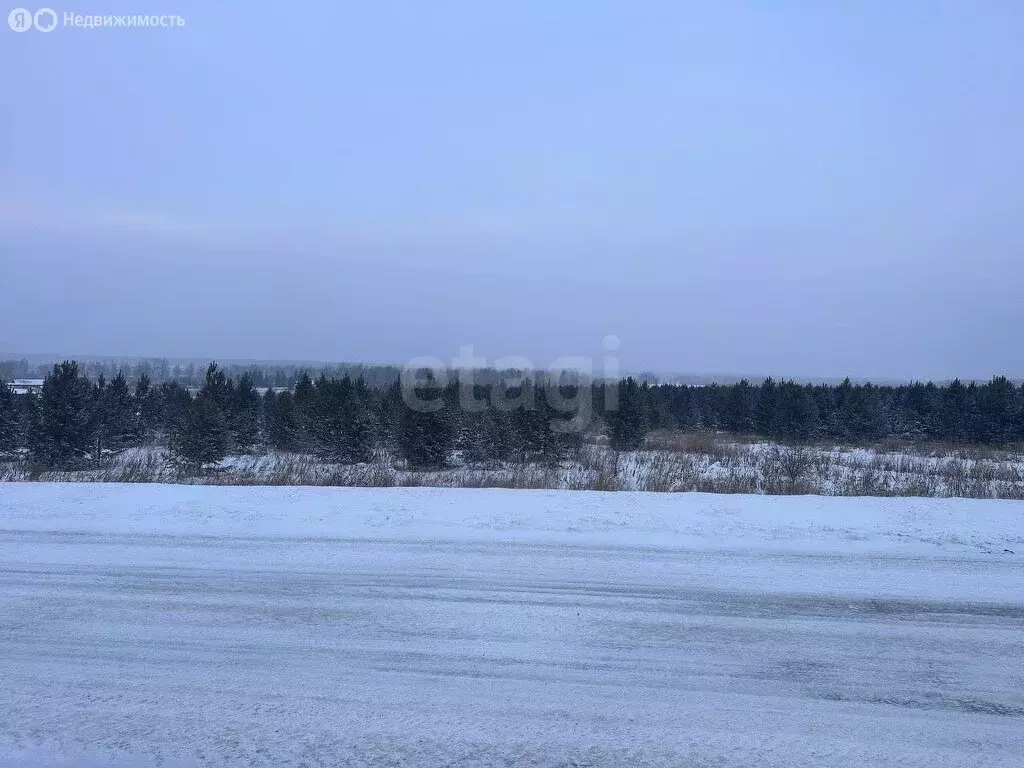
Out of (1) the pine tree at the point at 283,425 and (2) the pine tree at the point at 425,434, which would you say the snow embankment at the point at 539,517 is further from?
(1) the pine tree at the point at 283,425

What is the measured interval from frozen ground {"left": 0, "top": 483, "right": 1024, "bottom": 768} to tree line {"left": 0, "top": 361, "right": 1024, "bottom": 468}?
18.1 m

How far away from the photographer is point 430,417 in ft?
81.5

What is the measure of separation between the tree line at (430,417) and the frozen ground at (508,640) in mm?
18135

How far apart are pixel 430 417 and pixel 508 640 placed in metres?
20.9

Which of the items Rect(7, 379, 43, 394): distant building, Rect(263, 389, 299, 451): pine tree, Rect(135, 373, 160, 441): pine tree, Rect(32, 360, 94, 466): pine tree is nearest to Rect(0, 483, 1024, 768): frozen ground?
Rect(32, 360, 94, 466): pine tree

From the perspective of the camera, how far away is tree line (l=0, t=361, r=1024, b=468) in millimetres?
25312

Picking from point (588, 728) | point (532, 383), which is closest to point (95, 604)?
point (588, 728)

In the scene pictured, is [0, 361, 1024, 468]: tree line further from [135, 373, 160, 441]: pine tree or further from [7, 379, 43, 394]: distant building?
[7, 379, 43, 394]: distant building

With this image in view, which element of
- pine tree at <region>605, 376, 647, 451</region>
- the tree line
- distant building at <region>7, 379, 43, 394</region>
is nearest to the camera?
the tree line

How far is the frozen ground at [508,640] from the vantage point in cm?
313

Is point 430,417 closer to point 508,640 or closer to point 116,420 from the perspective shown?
point 116,420

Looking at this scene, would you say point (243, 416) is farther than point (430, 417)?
Yes

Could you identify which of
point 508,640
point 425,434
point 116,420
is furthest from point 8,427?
point 508,640

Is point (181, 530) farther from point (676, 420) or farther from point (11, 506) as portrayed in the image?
point (676, 420)
